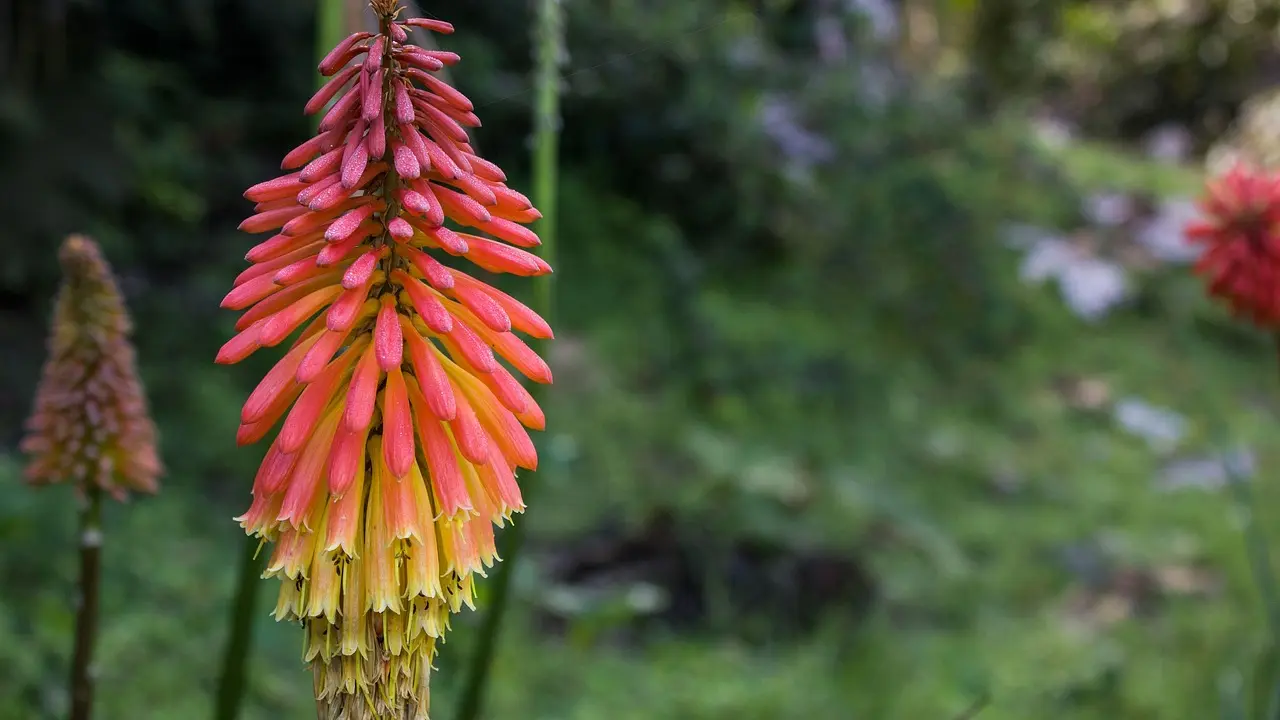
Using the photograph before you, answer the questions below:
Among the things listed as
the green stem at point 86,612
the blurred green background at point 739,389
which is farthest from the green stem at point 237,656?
the blurred green background at point 739,389

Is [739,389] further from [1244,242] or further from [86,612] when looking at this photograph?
[86,612]

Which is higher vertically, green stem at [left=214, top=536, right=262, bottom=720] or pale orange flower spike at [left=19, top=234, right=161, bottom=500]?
pale orange flower spike at [left=19, top=234, right=161, bottom=500]

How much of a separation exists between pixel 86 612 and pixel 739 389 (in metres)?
4.34

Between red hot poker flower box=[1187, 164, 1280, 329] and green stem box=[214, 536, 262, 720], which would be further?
red hot poker flower box=[1187, 164, 1280, 329]

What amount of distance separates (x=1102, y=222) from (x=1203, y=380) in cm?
246

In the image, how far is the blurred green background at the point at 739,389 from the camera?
3.23m

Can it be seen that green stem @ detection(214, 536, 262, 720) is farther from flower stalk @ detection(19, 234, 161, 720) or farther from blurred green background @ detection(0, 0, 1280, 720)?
blurred green background @ detection(0, 0, 1280, 720)

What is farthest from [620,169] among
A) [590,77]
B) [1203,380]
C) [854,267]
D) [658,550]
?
[1203,380]

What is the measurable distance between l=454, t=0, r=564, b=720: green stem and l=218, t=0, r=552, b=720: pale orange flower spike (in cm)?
45

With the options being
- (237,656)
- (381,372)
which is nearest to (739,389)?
(237,656)

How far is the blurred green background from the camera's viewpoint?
323 centimetres

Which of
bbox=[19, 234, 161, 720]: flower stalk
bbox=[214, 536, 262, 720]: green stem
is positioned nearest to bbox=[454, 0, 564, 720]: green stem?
bbox=[214, 536, 262, 720]: green stem

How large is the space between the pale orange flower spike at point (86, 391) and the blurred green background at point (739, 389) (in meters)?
0.85

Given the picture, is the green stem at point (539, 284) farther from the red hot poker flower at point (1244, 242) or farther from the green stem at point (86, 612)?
the red hot poker flower at point (1244, 242)
